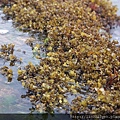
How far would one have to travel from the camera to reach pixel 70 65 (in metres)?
5.51

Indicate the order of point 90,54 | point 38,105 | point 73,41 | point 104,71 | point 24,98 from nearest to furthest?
point 38,105 → point 24,98 → point 104,71 → point 90,54 → point 73,41

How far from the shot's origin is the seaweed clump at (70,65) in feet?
15.3

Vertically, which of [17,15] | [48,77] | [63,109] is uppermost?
[17,15]

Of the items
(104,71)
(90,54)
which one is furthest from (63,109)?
(90,54)

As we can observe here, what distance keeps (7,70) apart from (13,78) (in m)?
0.21

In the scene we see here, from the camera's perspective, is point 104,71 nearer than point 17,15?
Yes

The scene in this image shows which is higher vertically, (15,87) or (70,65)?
(70,65)

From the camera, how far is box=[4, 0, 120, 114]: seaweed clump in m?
4.66

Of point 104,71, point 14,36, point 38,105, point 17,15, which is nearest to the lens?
point 38,105

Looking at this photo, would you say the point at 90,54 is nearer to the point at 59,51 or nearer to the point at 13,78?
the point at 59,51

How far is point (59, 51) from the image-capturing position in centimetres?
606

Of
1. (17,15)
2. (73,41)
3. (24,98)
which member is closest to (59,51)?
(73,41)

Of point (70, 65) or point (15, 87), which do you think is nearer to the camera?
point (15, 87)

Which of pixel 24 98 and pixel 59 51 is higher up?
pixel 59 51
